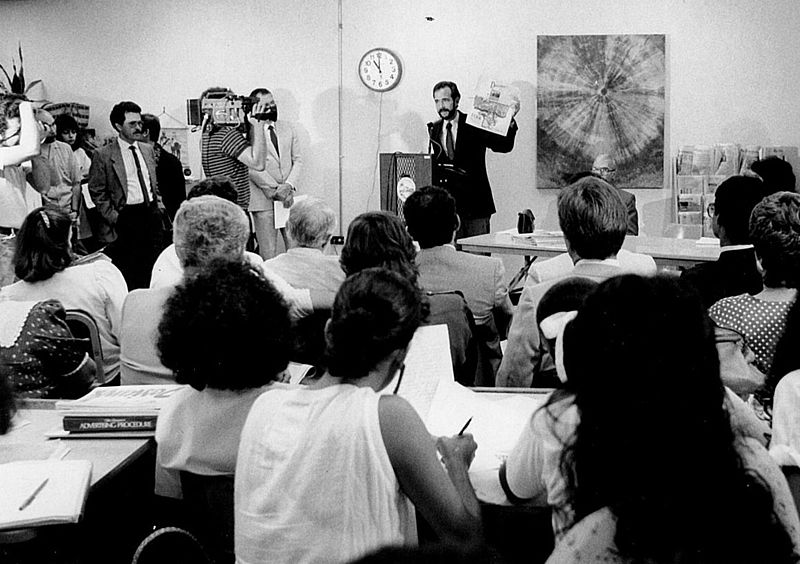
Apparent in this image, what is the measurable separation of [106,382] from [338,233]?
5.17 m

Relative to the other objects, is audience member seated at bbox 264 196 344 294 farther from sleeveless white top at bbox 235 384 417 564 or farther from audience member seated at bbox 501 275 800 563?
audience member seated at bbox 501 275 800 563

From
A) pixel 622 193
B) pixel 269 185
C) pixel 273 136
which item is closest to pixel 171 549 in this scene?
pixel 622 193

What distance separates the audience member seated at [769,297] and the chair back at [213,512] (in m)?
1.40

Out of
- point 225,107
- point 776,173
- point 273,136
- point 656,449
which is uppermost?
point 225,107

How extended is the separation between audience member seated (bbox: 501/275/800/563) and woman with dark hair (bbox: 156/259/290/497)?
0.85 m

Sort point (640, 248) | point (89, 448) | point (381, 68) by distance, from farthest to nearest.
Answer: point (381, 68), point (640, 248), point (89, 448)

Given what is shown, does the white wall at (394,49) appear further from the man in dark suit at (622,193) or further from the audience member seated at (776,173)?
the audience member seated at (776,173)

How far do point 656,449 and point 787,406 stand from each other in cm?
77

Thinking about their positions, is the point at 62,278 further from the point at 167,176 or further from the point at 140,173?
the point at 167,176

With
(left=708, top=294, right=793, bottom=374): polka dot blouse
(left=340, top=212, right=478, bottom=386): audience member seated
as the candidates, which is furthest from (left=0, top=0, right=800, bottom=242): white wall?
(left=708, top=294, right=793, bottom=374): polka dot blouse

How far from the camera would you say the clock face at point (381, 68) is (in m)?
8.05

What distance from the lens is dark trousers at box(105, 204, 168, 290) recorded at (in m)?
6.97

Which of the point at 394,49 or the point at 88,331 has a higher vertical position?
the point at 394,49

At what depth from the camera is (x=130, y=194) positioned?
22.8 ft
